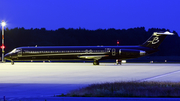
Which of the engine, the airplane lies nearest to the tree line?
the airplane

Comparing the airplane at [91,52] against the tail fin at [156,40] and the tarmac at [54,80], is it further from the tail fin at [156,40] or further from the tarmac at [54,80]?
the tarmac at [54,80]

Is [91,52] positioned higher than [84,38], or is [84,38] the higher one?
[84,38]

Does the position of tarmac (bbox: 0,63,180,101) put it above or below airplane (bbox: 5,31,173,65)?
below

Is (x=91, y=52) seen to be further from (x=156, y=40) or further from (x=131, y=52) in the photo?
(x=156, y=40)

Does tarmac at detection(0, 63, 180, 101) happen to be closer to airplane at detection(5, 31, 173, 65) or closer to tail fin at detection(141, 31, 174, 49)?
airplane at detection(5, 31, 173, 65)

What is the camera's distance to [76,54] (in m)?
51.2

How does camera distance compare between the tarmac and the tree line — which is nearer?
the tarmac

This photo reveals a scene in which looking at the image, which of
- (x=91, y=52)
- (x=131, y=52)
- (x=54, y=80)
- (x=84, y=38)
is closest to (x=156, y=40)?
(x=131, y=52)

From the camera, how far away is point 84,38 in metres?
127

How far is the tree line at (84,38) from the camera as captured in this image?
369ft

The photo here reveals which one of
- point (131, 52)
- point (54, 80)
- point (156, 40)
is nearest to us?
point (54, 80)

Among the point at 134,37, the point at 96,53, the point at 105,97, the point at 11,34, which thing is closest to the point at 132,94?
the point at 105,97

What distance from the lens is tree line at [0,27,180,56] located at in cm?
11256

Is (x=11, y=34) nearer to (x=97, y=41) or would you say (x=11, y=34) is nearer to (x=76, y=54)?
(x=97, y=41)
